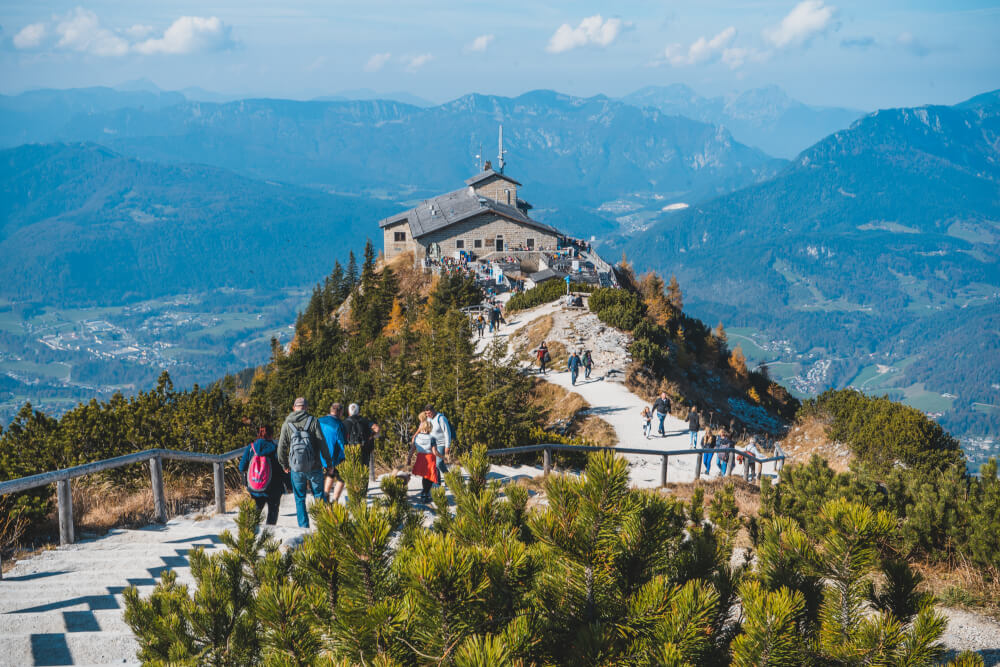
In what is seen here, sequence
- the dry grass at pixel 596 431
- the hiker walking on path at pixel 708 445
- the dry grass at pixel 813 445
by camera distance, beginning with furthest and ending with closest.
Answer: the dry grass at pixel 813 445, the dry grass at pixel 596 431, the hiker walking on path at pixel 708 445

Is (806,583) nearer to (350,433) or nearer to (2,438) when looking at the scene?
(350,433)

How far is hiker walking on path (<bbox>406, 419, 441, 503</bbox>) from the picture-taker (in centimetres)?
1017

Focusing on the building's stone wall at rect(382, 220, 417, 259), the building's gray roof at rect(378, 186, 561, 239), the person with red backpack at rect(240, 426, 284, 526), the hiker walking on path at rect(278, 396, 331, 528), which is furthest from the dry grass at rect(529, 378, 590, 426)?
the building's stone wall at rect(382, 220, 417, 259)

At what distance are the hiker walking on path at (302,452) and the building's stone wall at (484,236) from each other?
167 ft

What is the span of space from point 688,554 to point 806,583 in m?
0.59

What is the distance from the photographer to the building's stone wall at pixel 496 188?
7344cm

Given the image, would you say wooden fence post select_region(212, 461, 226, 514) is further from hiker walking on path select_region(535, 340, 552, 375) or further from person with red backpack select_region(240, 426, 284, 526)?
hiker walking on path select_region(535, 340, 552, 375)

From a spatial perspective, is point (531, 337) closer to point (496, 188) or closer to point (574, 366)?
point (574, 366)

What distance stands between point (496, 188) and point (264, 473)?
6658 cm

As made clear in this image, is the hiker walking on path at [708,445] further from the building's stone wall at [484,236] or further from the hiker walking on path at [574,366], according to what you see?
the building's stone wall at [484,236]

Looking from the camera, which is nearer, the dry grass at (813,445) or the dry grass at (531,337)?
the dry grass at (813,445)

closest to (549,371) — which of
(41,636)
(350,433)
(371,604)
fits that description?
(350,433)

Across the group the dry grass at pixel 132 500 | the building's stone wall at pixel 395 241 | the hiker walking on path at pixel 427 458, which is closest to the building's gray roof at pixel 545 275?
the building's stone wall at pixel 395 241

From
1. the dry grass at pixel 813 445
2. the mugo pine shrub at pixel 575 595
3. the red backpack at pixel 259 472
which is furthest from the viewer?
the dry grass at pixel 813 445
